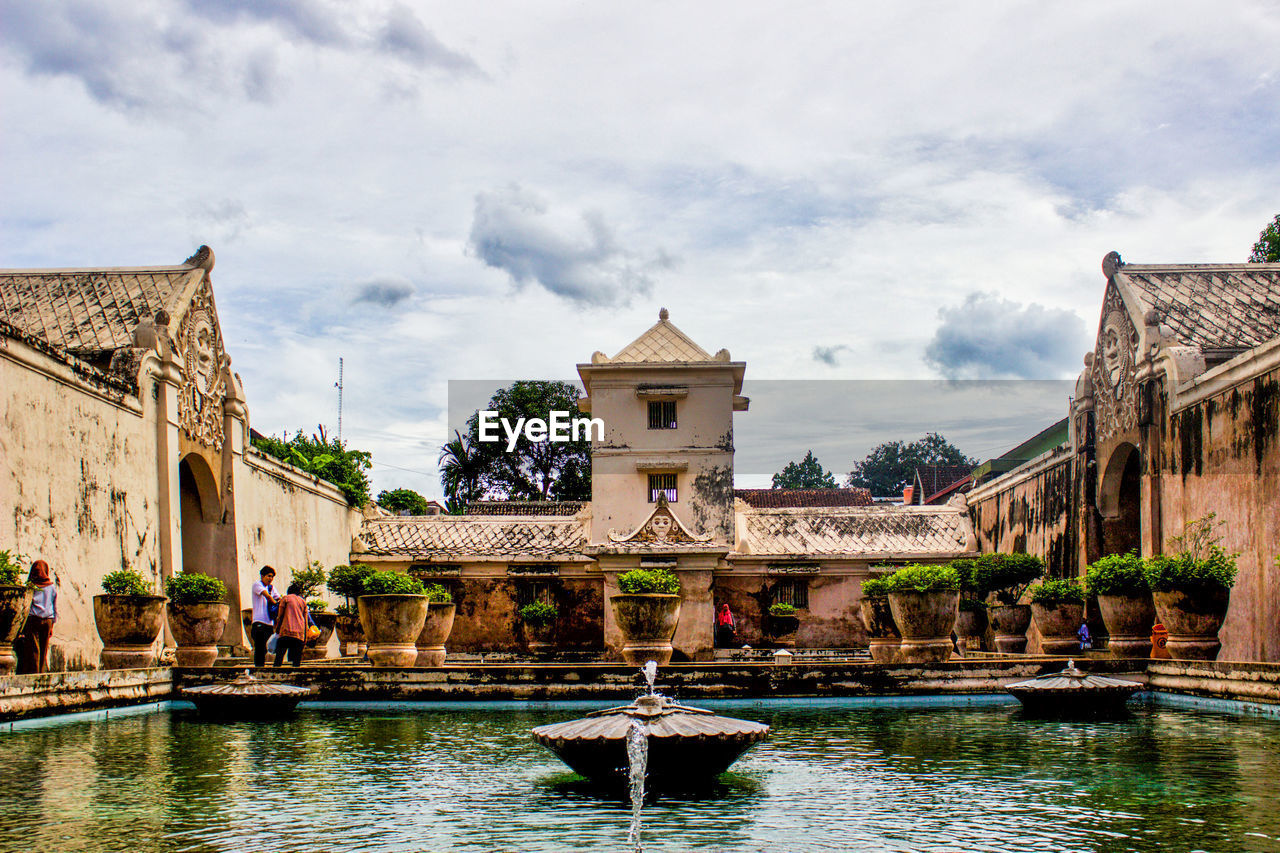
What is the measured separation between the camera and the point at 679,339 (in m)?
28.1

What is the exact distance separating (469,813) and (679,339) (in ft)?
77.4

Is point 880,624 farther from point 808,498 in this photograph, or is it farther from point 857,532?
point 808,498

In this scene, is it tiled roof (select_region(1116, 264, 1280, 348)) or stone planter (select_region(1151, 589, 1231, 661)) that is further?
tiled roof (select_region(1116, 264, 1280, 348))

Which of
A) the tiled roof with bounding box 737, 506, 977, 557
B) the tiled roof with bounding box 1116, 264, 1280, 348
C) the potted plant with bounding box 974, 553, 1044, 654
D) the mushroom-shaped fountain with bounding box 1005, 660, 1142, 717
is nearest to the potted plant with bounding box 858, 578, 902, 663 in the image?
the mushroom-shaped fountain with bounding box 1005, 660, 1142, 717

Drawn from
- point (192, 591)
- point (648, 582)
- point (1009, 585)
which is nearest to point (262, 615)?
point (192, 591)

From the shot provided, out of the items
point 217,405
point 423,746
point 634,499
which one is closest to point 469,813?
point 423,746

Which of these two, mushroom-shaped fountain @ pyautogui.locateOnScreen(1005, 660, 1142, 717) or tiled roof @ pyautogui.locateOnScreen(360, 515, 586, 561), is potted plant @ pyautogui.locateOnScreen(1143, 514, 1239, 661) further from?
tiled roof @ pyautogui.locateOnScreen(360, 515, 586, 561)

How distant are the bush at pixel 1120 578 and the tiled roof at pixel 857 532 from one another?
13403mm

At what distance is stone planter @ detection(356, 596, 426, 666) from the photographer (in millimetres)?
12562

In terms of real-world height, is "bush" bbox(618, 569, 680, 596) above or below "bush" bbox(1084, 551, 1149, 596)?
below

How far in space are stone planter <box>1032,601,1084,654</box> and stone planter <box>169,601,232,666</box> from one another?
33.5 feet

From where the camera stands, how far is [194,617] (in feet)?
39.7

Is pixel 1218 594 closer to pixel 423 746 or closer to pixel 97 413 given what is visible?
pixel 423 746

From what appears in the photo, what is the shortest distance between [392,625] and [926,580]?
247 inches
